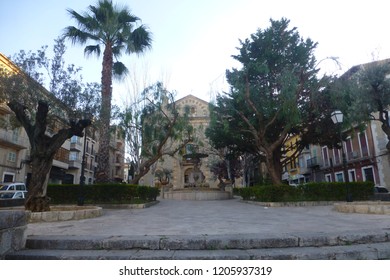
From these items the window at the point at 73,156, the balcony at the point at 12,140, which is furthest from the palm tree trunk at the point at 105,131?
the window at the point at 73,156

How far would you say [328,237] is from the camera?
427cm

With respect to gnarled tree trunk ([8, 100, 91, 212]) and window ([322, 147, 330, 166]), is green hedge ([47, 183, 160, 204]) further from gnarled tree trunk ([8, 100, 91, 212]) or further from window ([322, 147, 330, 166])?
window ([322, 147, 330, 166])

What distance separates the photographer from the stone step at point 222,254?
3.69 metres

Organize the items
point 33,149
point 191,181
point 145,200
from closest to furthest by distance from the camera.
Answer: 1. point 33,149
2. point 145,200
3. point 191,181

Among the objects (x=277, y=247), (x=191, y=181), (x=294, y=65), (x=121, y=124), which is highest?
(x=294, y=65)

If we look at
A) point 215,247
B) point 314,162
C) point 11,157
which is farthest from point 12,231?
point 314,162

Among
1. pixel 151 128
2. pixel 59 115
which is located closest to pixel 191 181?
pixel 151 128

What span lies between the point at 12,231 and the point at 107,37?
14658 mm

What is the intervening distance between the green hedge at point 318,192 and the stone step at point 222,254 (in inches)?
393

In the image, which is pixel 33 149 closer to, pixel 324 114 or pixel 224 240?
pixel 224 240

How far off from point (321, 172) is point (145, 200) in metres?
31.7

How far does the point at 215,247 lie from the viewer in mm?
4059

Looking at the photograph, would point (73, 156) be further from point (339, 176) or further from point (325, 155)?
point (339, 176)

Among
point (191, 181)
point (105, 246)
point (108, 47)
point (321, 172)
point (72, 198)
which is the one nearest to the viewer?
point (105, 246)
